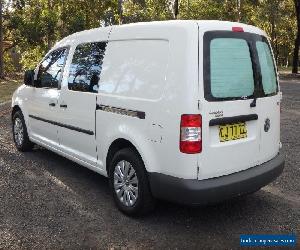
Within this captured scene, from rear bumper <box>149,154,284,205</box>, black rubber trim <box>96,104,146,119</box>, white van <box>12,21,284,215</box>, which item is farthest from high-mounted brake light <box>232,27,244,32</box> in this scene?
rear bumper <box>149,154,284,205</box>

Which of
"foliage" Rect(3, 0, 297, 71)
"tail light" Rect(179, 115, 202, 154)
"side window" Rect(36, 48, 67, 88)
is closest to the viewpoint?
"tail light" Rect(179, 115, 202, 154)

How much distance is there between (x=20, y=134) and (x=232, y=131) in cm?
435

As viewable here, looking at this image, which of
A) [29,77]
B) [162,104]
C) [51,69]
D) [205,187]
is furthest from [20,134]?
[205,187]

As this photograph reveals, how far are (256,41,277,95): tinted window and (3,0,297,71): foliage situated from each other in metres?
22.0


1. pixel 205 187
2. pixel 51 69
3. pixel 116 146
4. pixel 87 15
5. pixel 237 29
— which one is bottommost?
pixel 205 187

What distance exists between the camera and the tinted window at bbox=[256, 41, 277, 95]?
14.4 ft

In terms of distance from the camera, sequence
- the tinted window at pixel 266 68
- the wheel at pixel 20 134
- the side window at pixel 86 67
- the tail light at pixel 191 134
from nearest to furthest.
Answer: the tail light at pixel 191 134
the tinted window at pixel 266 68
the side window at pixel 86 67
the wheel at pixel 20 134

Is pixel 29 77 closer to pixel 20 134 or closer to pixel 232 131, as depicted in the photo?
pixel 20 134

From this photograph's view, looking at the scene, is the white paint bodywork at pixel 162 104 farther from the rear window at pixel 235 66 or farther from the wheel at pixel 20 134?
the wheel at pixel 20 134

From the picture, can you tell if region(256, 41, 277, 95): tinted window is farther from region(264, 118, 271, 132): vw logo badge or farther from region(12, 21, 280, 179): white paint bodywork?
region(264, 118, 271, 132): vw logo badge

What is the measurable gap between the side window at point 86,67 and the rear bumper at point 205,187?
58.2 inches

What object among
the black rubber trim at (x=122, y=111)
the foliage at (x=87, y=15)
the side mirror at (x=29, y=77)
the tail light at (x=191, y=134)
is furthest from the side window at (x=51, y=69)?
the foliage at (x=87, y=15)

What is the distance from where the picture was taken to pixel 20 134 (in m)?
7.11

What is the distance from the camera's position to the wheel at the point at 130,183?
164 inches
